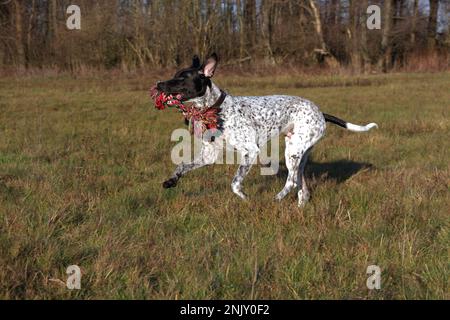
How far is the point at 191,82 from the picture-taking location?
17.7 feet

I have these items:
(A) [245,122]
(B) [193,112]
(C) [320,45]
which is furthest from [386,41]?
(B) [193,112]

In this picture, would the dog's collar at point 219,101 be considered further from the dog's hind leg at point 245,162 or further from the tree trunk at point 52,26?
the tree trunk at point 52,26

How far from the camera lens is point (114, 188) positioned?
573 cm

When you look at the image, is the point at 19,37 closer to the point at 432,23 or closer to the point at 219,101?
the point at 432,23

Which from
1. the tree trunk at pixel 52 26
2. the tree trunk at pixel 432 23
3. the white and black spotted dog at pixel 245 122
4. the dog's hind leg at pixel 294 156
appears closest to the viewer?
the white and black spotted dog at pixel 245 122

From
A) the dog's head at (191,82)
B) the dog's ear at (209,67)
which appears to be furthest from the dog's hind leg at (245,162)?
the dog's ear at (209,67)

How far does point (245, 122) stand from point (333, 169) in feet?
7.26

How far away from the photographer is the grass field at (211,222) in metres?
3.34

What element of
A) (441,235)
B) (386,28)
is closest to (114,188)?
(441,235)

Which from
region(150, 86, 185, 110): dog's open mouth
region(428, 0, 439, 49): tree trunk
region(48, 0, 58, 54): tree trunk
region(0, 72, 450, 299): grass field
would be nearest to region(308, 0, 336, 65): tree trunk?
region(428, 0, 439, 49): tree trunk

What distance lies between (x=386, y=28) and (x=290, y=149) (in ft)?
77.9

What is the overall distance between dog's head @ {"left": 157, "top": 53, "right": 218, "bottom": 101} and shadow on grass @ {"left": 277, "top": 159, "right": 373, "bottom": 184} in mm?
1768

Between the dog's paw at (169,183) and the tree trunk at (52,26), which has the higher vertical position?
the tree trunk at (52,26)
